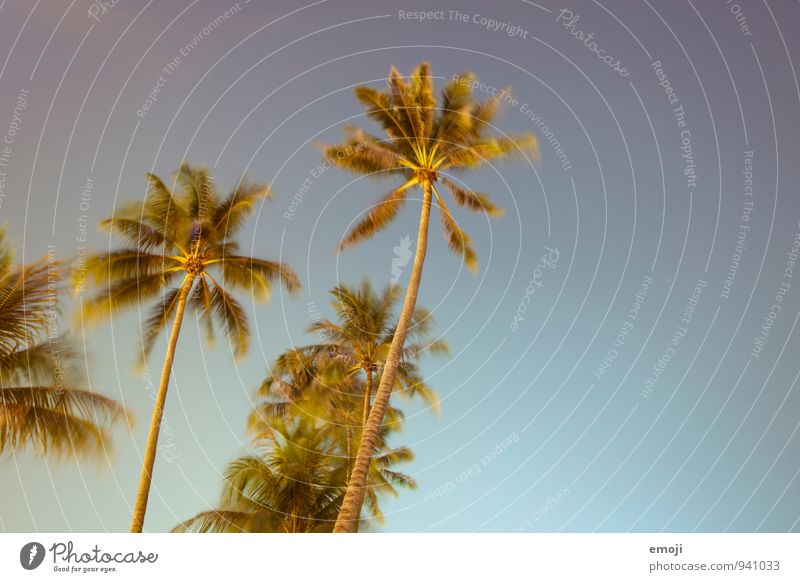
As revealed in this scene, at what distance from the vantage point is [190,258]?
21641 mm

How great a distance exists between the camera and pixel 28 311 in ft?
53.7

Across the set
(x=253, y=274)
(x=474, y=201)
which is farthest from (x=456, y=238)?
(x=253, y=274)

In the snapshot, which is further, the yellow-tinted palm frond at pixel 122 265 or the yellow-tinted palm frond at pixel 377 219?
the yellow-tinted palm frond at pixel 377 219

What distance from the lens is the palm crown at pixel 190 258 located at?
2100 cm

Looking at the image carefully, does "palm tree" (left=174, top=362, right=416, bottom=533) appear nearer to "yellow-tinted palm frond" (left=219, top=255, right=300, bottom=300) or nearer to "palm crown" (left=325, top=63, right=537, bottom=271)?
"yellow-tinted palm frond" (left=219, top=255, right=300, bottom=300)

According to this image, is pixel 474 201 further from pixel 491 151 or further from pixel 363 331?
pixel 363 331

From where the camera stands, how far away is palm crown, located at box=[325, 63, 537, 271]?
789 inches
